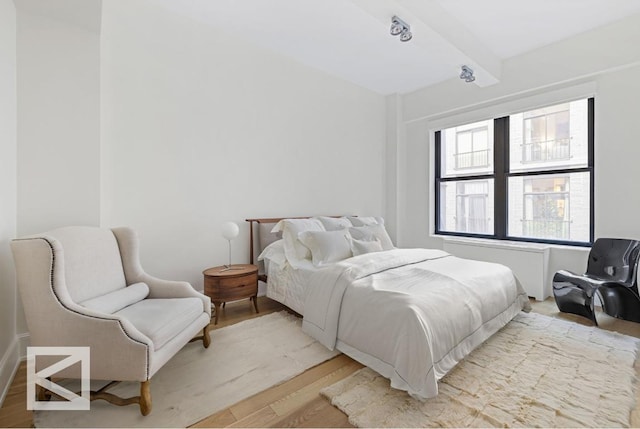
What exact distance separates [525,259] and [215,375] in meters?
3.68

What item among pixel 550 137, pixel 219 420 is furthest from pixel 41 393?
pixel 550 137

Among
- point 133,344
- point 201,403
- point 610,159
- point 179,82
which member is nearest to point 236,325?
point 201,403

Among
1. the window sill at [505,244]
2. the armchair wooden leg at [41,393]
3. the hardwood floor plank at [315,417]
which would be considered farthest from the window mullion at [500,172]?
the armchair wooden leg at [41,393]

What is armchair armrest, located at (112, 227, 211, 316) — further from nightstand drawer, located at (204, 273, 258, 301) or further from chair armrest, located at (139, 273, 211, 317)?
nightstand drawer, located at (204, 273, 258, 301)

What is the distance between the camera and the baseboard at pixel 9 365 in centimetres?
175

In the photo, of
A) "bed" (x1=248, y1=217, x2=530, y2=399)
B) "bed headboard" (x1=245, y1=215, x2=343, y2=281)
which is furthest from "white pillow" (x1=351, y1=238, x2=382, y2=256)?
"bed headboard" (x1=245, y1=215, x2=343, y2=281)

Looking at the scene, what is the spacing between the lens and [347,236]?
130 inches

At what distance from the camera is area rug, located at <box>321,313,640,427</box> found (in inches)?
61.9

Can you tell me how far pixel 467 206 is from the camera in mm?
4660

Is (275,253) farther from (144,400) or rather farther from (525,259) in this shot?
A: (525,259)

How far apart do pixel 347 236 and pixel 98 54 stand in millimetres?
2770

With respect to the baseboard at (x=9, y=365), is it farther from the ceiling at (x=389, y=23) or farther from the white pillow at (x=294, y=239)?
the ceiling at (x=389, y=23)

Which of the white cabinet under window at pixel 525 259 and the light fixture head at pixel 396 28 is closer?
the light fixture head at pixel 396 28

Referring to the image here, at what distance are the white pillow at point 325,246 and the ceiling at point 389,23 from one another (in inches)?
80.0
